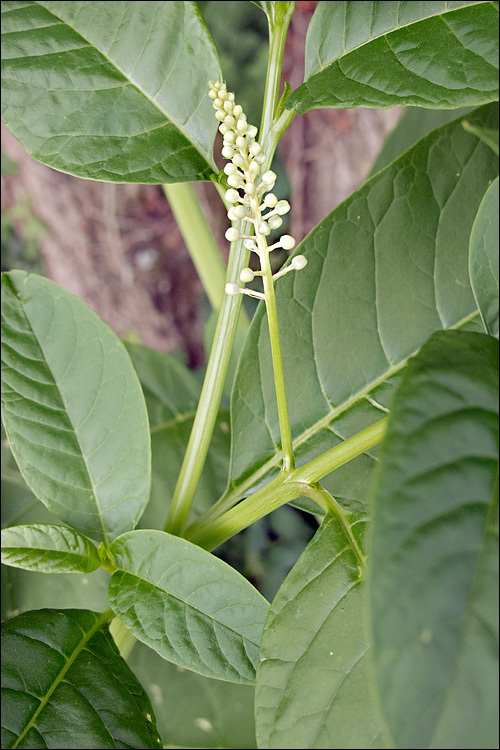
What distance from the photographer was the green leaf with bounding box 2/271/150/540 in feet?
1.79

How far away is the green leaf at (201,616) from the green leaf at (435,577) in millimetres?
194

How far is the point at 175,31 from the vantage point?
1.73ft

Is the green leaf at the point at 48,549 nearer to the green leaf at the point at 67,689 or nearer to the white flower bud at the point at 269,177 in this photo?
the green leaf at the point at 67,689

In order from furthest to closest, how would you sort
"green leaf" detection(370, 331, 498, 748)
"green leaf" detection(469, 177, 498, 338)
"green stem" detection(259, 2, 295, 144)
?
"green stem" detection(259, 2, 295, 144) → "green leaf" detection(469, 177, 498, 338) → "green leaf" detection(370, 331, 498, 748)

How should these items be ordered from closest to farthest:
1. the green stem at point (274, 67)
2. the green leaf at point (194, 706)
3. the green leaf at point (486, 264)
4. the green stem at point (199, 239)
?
the green leaf at point (486, 264)
the green stem at point (274, 67)
the green leaf at point (194, 706)
the green stem at point (199, 239)

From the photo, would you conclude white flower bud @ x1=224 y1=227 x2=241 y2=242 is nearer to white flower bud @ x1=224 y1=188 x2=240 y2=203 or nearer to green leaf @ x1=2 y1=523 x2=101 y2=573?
white flower bud @ x1=224 y1=188 x2=240 y2=203

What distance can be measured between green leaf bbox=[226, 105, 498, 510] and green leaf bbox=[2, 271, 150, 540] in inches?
5.1

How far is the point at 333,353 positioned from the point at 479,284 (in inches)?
7.5

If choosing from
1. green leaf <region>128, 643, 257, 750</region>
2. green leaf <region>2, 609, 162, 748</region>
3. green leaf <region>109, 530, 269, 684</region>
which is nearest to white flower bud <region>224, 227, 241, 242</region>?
green leaf <region>109, 530, 269, 684</region>

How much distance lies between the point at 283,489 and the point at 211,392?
121 millimetres

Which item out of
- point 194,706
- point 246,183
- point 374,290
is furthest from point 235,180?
point 194,706

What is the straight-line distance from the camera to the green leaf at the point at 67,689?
1.53 ft

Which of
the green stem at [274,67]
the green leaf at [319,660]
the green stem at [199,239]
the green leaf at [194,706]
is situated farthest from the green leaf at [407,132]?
the green leaf at [194,706]

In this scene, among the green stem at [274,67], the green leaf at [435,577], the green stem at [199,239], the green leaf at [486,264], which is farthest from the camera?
the green stem at [199,239]
